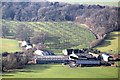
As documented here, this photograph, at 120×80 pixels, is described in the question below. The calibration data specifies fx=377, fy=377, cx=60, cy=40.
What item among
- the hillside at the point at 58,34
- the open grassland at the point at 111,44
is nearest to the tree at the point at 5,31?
the hillside at the point at 58,34

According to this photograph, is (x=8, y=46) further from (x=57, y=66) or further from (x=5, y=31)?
(x=57, y=66)

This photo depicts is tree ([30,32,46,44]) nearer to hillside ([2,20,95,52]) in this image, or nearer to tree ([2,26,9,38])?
hillside ([2,20,95,52])

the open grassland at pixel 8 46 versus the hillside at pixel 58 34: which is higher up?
the hillside at pixel 58 34

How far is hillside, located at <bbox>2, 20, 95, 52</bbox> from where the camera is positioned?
4129 millimetres

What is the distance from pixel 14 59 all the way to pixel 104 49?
3.25 ft

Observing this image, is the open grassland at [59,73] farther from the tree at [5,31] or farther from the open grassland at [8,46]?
the tree at [5,31]

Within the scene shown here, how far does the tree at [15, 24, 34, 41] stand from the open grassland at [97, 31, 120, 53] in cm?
77

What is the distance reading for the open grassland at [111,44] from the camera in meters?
4.09

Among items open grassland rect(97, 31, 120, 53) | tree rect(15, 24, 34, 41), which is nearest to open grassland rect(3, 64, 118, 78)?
open grassland rect(97, 31, 120, 53)

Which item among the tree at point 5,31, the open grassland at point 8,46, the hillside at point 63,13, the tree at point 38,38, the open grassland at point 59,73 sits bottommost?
the open grassland at point 59,73

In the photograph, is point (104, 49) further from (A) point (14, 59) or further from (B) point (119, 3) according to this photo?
(A) point (14, 59)

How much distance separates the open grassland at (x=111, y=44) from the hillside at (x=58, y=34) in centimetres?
14

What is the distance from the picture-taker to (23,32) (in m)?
4.14

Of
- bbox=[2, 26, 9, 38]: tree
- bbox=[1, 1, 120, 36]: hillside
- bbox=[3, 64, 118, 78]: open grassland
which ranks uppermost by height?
bbox=[1, 1, 120, 36]: hillside
